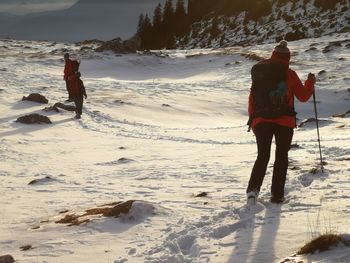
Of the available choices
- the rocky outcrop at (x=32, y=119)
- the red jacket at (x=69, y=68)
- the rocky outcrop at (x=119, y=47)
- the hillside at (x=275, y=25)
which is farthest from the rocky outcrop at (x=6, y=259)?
the hillside at (x=275, y=25)

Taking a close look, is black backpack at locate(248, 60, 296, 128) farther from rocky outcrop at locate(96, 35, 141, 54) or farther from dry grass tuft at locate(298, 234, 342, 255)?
rocky outcrop at locate(96, 35, 141, 54)

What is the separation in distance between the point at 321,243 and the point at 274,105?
2.14m

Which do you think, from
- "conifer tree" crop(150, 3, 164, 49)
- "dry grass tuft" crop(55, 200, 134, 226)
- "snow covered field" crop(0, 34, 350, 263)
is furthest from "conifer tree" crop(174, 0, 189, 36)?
"dry grass tuft" crop(55, 200, 134, 226)

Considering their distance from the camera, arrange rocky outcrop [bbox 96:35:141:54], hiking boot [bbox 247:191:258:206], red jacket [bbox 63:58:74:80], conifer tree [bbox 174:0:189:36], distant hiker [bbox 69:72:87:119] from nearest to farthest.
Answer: hiking boot [bbox 247:191:258:206], distant hiker [bbox 69:72:87:119], red jacket [bbox 63:58:74:80], rocky outcrop [bbox 96:35:141:54], conifer tree [bbox 174:0:189:36]

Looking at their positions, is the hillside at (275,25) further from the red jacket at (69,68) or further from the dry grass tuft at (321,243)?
the dry grass tuft at (321,243)

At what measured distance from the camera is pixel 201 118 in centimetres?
2158

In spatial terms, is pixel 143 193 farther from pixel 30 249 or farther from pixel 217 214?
pixel 30 249

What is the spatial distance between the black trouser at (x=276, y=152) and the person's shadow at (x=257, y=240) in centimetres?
42

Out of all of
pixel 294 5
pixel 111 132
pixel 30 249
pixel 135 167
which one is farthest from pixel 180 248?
pixel 294 5

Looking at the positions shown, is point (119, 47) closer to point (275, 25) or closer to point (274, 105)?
point (275, 25)

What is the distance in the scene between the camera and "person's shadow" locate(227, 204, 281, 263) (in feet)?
15.5

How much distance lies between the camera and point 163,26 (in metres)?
95.9

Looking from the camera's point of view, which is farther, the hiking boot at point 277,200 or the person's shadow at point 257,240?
the hiking boot at point 277,200

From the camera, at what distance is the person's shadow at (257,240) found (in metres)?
4.71
